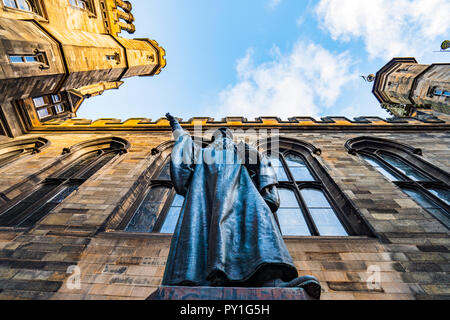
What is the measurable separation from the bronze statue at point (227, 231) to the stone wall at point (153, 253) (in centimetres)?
160

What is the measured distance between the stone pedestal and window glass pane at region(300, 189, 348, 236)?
133 inches

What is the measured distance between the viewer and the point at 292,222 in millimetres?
4750

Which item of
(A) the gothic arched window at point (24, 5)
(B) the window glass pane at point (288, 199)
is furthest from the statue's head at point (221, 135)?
(A) the gothic arched window at point (24, 5)

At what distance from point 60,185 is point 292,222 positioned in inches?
238

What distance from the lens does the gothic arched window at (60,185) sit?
4945mm

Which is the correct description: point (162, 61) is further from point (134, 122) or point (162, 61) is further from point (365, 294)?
point (365, 294)

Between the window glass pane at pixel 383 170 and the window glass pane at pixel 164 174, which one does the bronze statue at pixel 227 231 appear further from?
the window glass pane at pixel 383 170

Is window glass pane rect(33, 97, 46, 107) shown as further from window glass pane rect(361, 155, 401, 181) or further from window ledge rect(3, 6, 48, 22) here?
window glass pane rect(361, 155, 401, 181)

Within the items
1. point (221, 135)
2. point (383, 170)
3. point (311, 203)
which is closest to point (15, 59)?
point (221, 135)

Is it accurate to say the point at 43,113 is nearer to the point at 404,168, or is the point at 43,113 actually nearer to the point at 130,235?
the point at 130,235

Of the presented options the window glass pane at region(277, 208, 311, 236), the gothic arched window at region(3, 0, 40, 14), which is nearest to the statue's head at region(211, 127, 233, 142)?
the window glass pane at region(277, 208, 311, 236)
